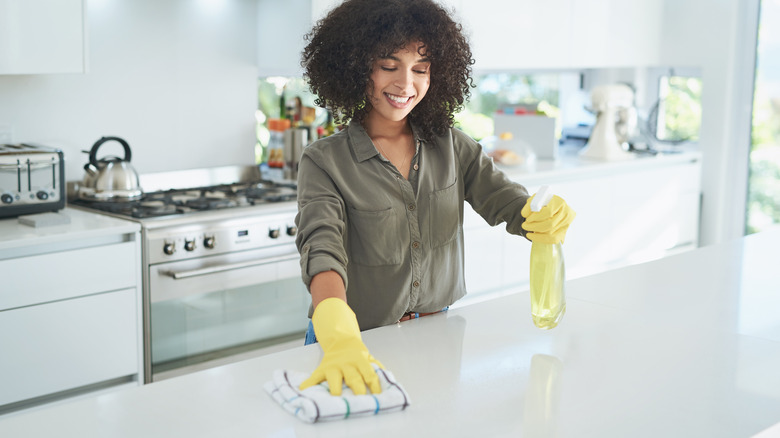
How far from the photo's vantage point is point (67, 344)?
7.55 feet

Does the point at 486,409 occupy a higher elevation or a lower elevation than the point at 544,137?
lower

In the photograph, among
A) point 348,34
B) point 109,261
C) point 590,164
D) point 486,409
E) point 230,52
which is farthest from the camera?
point 590,164

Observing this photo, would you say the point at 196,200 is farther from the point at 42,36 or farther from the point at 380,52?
the point at 380,52

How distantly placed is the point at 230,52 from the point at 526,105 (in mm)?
1575

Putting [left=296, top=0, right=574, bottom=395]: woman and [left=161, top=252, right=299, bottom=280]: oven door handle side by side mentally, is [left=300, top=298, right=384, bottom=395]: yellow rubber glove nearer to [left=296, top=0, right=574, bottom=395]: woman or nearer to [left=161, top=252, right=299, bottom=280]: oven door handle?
[left=296, top=0, right=574, bottom=395]: woman

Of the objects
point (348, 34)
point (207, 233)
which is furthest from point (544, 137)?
point (348, 34)

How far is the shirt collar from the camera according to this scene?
5.27ft

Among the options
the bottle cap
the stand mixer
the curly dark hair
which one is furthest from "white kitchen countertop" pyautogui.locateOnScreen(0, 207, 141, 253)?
the stand mixer

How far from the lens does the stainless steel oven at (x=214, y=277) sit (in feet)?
8.19

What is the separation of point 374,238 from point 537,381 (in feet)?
1.58

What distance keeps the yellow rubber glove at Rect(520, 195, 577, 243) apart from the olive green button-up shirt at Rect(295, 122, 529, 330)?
0.51ft

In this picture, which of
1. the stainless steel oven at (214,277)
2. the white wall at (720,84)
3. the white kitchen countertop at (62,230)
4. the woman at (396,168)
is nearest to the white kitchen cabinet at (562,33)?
the white wall at (720,84)

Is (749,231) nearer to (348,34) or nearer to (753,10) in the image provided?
(753,10)

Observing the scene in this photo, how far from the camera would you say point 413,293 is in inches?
64.5
